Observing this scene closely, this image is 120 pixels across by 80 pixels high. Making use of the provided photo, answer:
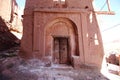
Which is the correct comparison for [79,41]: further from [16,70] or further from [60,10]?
[16,70]

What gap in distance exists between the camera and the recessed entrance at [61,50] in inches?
341

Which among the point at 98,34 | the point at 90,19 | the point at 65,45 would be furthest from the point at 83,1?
the point at 65,45

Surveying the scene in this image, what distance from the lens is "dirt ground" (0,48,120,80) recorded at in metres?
5.80

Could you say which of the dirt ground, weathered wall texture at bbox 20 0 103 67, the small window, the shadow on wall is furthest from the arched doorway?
the shadow on wall

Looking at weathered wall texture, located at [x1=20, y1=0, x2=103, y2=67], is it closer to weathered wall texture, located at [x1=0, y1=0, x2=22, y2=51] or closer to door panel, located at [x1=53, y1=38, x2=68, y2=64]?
door panel, located at [x1=53, y1=38, x2=68, y2=64]

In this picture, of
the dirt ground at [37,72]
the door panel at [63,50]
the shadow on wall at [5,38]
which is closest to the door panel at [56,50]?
the door panel at [63,50]

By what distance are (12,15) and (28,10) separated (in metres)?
6.85

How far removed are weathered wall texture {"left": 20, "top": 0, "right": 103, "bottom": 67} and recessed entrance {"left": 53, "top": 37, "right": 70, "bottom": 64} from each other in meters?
0.30

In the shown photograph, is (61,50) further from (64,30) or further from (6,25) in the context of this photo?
(6,25)

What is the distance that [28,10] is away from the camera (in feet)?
27.2

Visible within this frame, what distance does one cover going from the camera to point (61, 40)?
29.1 feet

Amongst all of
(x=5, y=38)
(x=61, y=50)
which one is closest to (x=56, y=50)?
(x=61, y=50)

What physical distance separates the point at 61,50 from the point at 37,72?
2.92 meters

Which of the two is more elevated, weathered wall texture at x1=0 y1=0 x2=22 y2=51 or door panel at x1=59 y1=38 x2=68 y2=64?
weathered wall texture at x1=0 y1=0 x2=22 y2=51
